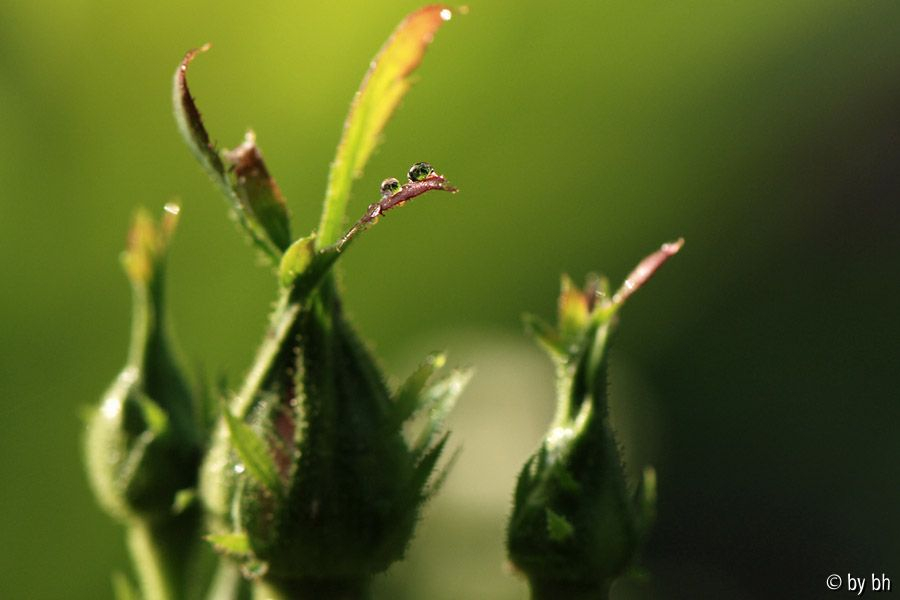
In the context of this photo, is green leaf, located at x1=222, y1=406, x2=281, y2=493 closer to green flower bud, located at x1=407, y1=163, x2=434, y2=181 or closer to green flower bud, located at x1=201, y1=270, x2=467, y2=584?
green flower bud, located at x1=201, y1=270, x2=467, y2=584

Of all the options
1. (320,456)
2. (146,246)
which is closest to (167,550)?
(146,246)

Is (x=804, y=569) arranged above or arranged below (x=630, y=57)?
below

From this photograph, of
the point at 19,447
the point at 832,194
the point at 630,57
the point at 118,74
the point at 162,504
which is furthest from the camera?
the point at 832,194

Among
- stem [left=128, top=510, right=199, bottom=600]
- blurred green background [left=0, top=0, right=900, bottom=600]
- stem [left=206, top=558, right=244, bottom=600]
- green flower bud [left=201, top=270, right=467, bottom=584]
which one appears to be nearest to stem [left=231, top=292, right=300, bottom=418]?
green flower bud [left=201, top=270, right=467, bottom=584]

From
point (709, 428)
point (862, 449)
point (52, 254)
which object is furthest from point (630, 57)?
point (52, 254)

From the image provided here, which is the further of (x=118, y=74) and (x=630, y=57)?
(x=630, y=57)

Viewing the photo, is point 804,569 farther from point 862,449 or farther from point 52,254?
point 52,254

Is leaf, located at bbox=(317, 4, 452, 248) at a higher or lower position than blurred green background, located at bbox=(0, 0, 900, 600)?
lower
